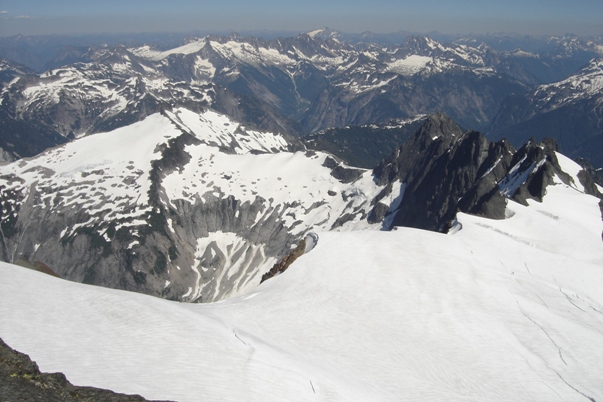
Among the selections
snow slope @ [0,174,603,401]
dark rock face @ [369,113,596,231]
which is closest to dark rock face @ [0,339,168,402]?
snow slope @ [0,174,603,401]

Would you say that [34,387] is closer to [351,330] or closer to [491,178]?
[351,330]

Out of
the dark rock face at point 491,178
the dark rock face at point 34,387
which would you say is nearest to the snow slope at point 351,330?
the dark rock face at point 34,387

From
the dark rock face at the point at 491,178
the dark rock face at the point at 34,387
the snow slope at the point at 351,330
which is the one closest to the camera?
the dark rock face at the point at 34,387

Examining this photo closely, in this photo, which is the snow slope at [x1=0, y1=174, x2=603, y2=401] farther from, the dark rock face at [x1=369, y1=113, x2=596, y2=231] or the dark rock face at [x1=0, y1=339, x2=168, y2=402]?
the dark rock face at [x1=369, y1=113, x2=596, y2=231]

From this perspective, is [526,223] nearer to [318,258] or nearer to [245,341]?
[318,258]

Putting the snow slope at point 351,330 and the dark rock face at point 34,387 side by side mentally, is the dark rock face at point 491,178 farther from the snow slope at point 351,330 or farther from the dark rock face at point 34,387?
the dark rock face at point 34,387

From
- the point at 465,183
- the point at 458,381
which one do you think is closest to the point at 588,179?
the point at 465,183
